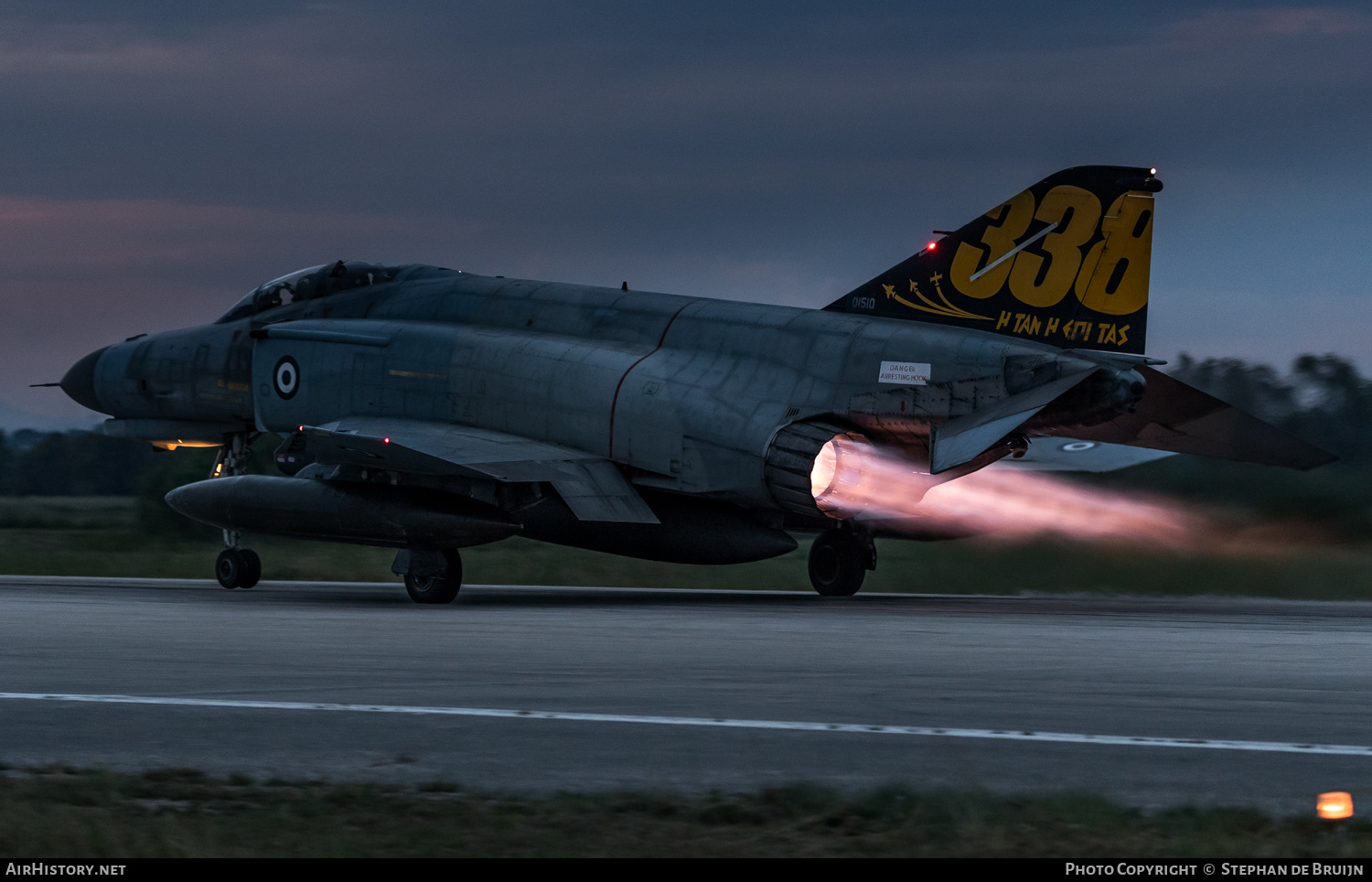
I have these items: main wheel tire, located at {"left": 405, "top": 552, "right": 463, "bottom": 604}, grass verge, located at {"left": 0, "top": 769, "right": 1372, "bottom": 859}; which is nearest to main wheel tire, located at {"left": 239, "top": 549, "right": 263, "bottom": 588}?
main wheel tire, located at {"left": 405, "top": 552, "right": 463, "bottom": 604}

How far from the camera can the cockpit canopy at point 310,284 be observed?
2430 centimetres

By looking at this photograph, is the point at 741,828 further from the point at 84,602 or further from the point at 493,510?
the point at 84,602

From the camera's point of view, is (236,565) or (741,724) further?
(236,565)

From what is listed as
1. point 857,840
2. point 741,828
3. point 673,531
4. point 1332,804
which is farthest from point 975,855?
point 673,531

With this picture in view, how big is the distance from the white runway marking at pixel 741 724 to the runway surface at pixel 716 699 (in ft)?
0.10

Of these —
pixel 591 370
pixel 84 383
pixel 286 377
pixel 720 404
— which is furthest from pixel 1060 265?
pixel 84 383

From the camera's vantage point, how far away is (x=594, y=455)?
20.4m

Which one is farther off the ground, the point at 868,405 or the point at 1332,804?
the point at 868,405

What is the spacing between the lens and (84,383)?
84.7ft

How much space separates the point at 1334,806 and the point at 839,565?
15.2 m

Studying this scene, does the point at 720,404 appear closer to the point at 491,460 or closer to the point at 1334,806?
the point at 491,460

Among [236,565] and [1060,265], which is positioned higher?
[1060,265]

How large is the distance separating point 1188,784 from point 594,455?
1428 cm

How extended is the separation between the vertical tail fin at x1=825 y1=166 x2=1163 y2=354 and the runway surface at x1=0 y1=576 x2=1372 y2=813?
346cm
